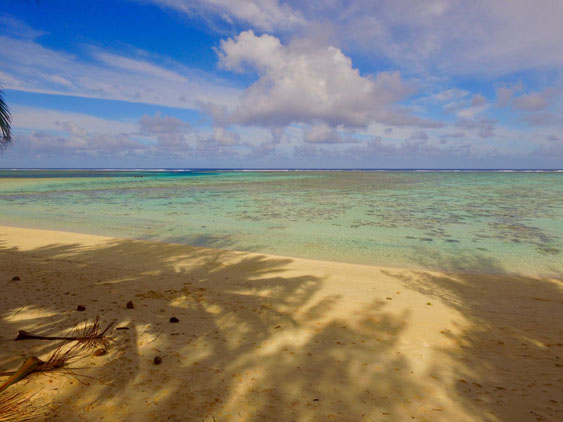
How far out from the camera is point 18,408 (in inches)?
101

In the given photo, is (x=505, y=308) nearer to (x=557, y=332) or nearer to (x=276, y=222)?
(x=557, y=332)

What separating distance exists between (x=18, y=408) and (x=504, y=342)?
5573 mm

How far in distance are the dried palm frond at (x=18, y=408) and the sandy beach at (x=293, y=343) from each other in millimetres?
81

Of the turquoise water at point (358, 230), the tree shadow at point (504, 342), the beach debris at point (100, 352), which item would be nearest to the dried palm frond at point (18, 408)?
the beach debris at point (100, 352)

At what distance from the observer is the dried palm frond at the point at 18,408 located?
2461 mm

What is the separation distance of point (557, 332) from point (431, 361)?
2451 millimetres

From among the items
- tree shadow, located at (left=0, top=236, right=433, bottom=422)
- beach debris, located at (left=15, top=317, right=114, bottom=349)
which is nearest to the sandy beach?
tree shadow, located at (left=0, top=236, right=433, bottom=422)

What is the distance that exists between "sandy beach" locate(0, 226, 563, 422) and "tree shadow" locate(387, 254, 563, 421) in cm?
2

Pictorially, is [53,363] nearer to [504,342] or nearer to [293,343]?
[293,343]

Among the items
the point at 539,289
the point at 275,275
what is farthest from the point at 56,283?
the point at 539,289

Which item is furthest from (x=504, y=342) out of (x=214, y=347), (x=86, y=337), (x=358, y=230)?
(x=358, y=230)

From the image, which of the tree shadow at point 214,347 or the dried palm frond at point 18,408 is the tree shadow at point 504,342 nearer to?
the tree shadow at point 214,347

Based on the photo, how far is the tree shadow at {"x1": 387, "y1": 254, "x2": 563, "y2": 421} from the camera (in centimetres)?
297

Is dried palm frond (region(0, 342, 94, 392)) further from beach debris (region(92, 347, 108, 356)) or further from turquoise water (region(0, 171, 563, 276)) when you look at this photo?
turquoise water (region(0, 171, 563, 276))
